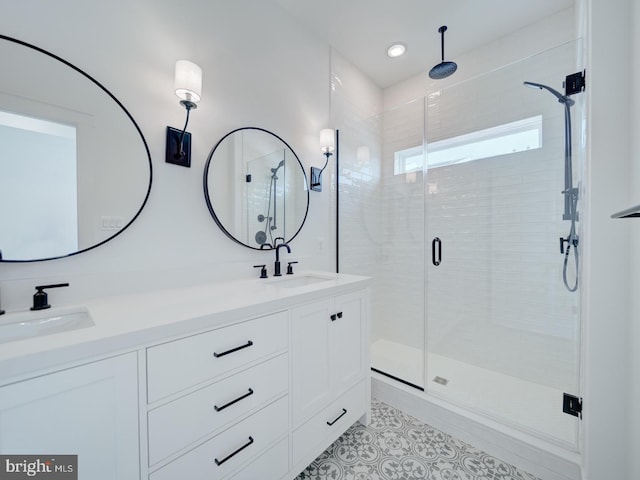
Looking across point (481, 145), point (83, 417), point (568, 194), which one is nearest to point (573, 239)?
point (568, 194)

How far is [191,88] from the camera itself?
4.00 feet

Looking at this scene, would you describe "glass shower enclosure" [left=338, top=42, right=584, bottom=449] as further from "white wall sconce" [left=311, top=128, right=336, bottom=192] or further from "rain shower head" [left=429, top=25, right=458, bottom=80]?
"white wall sconce" [left=311, top=128, right=336, bottom=192]

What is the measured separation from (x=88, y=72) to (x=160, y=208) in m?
0.60

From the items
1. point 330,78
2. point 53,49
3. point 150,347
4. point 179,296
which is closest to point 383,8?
point 330,78

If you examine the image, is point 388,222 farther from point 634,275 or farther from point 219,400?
point 219,400

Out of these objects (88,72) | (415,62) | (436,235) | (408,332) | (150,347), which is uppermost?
(415,62)

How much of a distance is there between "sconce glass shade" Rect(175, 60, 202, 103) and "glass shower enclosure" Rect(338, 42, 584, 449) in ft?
4.36

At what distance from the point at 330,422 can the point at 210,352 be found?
83 cm

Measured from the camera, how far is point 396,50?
2.24m

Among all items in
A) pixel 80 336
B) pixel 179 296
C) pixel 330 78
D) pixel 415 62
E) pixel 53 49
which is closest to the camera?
pixel 80 336

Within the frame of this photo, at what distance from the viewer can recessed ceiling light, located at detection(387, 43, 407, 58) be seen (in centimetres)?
219

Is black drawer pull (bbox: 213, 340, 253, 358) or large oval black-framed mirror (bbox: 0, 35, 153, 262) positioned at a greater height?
large oval black-framed mirror (bbox: 0, 35, 153, 262)

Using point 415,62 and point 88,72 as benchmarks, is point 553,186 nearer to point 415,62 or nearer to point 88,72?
point 415,62

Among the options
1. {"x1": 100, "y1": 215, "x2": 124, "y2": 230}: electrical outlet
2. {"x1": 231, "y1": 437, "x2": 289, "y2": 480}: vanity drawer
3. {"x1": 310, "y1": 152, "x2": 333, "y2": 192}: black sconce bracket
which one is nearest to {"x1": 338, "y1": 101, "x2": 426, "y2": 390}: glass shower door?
{"x1": 310, "y1": 152, "x2": 333, "y2": 192}: black sconce bracket
